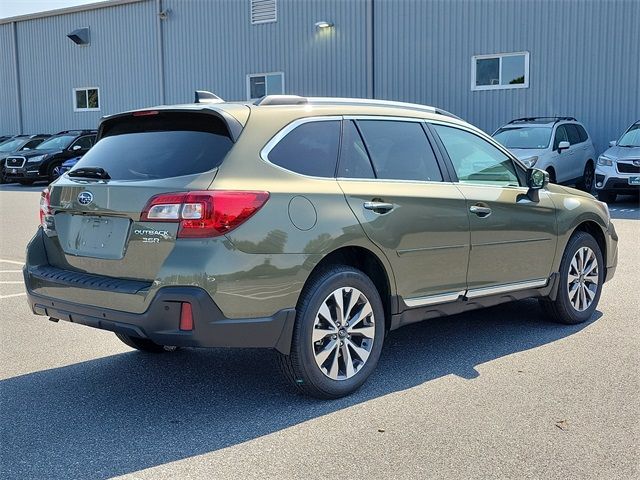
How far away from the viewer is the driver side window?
5.26 metres

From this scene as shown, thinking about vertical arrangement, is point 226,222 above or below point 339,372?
above

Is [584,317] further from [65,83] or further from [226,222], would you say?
[65,83]

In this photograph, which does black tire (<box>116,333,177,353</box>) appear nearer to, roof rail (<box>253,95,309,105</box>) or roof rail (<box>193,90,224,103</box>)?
roof rail (<box>193,90,224,103</box>)

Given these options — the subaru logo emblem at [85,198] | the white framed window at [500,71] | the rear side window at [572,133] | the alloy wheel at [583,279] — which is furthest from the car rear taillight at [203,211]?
the white framed window at [500,71]

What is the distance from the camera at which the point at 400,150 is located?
4938 millimetres

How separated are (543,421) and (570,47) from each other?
16874mm

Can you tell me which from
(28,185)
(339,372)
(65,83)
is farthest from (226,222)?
(65,83)

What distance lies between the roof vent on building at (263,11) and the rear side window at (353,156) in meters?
20.2

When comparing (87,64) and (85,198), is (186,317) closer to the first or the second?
(85,198)

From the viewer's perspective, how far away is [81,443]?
3.71m

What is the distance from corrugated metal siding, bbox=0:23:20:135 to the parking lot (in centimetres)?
2861

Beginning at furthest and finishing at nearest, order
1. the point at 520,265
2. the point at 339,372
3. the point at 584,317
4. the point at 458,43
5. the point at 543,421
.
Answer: the point at 458,43
the point at 584,317
the point at 520,265
the point at 339,372
the point at 543,421

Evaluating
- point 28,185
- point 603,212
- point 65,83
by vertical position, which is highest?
point 65,83

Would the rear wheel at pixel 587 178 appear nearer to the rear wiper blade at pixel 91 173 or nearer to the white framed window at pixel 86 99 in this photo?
the rear wiper blade at pixel 91 173
